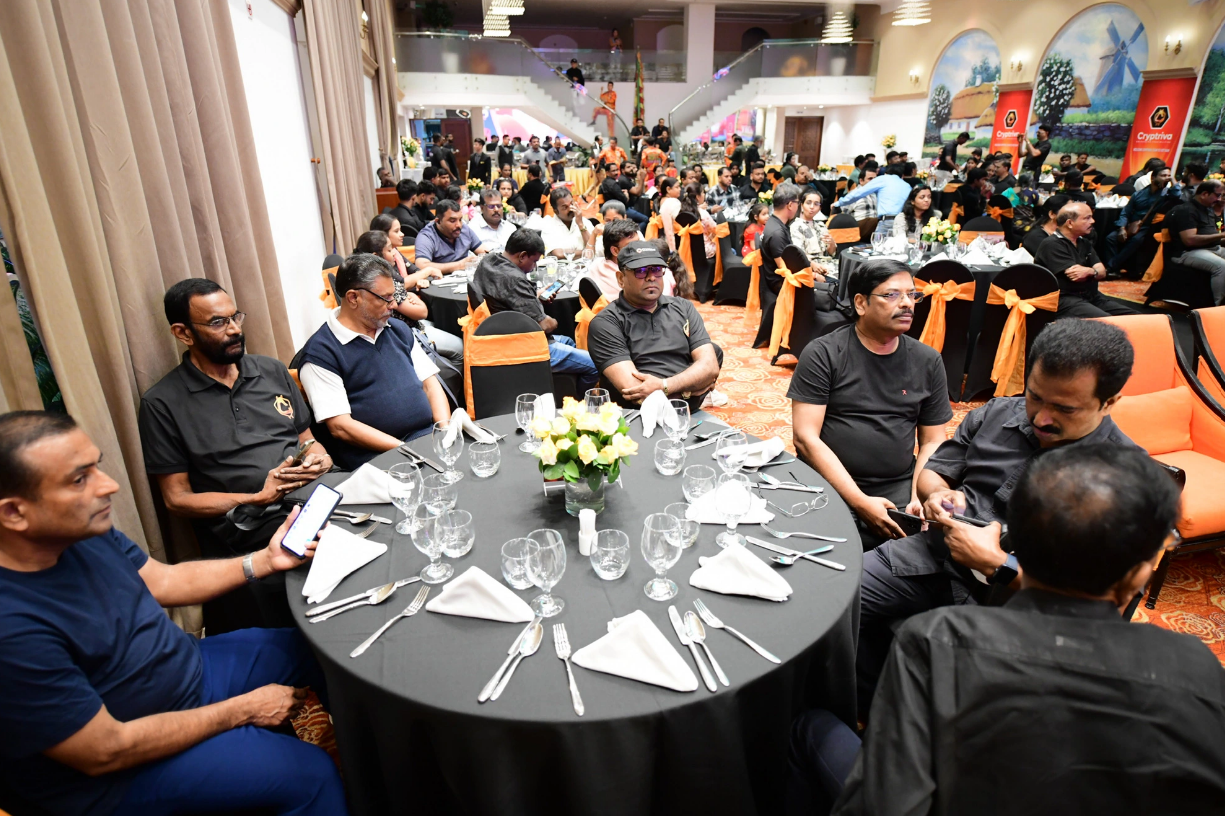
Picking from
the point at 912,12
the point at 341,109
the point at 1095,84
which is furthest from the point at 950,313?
the point at 1095,84

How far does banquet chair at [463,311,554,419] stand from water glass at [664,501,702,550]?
65.4 inches

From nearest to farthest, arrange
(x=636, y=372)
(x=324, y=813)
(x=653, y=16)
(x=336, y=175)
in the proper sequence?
(x=324, y=813) → (x=636, y=372) → (x=336, y=175) → (x=653, y=16)

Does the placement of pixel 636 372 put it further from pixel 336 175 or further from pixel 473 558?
pixel 336 175

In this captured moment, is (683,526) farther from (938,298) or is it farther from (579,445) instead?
(938,298)

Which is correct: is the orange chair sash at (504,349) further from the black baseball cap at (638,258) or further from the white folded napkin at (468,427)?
the white folded napkin at (468,427)

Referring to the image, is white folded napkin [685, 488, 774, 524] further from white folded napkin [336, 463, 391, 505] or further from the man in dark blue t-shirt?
the man in dark blue t-shirt

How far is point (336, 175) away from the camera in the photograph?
5.96 metres

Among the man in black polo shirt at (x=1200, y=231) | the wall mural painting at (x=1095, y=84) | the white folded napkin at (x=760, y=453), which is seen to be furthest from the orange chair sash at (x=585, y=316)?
the wall mural painting at (x=1095, y=84)

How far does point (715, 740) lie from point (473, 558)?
2.54 ft

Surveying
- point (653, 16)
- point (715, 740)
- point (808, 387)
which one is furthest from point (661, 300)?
point (653, 16)

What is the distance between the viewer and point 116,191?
222 cm

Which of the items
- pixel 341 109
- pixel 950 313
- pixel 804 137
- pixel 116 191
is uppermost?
pixel 804 137

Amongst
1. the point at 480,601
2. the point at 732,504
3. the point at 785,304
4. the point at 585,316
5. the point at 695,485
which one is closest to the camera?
the point at 480,601

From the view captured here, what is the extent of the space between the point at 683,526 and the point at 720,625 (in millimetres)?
301
